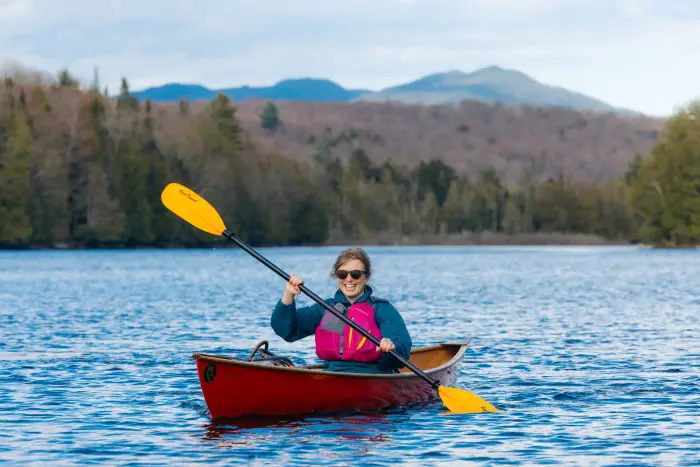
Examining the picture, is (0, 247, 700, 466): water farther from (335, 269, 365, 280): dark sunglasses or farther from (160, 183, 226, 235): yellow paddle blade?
(160, 183, 226, 235): yellow paddle blade

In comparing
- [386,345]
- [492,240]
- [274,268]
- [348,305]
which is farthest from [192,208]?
[492,240]

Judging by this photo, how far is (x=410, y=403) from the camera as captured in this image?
17.6m

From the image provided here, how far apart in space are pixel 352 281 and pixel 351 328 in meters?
0.72

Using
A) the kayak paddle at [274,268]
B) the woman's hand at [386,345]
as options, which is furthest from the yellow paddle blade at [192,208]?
the woman's hand at [386,345]

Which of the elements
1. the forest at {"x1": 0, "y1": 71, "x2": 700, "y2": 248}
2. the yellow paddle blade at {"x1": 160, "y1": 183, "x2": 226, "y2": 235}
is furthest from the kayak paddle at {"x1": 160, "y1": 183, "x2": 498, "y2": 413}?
the forest at {"x1": 0, "y1": 71, "x2": 700, "y2": 248}

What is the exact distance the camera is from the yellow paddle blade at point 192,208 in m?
18.0

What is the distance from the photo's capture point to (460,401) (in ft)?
56.2

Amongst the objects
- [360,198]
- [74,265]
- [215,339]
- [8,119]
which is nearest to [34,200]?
[8,119]

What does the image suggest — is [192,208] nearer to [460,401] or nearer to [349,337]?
[349,337]

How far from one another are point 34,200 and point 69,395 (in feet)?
327

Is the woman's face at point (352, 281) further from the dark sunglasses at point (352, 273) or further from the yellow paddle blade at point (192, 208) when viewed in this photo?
the yellow paddle blade at point (192, 208)

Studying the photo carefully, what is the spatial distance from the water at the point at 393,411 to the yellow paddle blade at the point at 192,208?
261cm

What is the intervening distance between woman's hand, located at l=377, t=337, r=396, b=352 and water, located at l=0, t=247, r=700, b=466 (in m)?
1.02

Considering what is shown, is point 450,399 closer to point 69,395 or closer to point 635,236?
point 69,395
